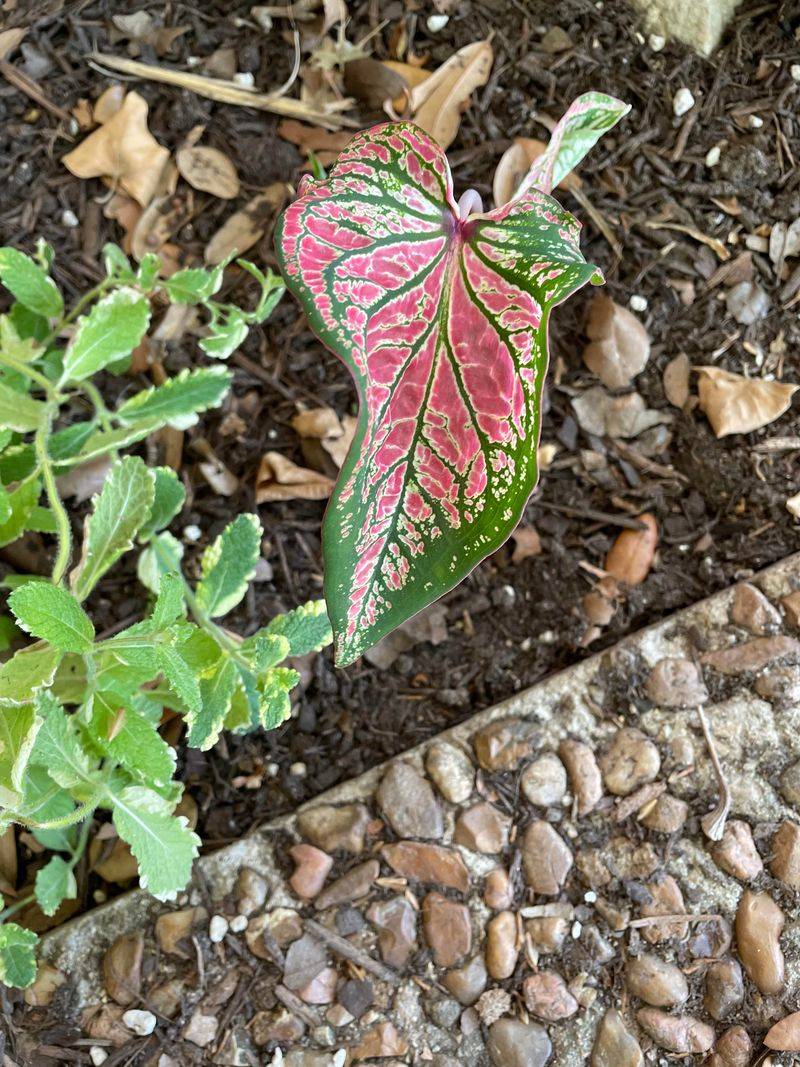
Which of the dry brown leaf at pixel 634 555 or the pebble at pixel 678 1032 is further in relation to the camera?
the dry brown leaf at pixel 634 555

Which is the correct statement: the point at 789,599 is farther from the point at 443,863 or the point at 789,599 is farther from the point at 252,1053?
the point at 252,1053

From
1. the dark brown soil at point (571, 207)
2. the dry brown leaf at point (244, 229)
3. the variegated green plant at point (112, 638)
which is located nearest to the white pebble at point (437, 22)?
the dark brown soil at point (571, 207)

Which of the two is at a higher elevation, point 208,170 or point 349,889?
point 208,170

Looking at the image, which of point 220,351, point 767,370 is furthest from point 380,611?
point 767,370

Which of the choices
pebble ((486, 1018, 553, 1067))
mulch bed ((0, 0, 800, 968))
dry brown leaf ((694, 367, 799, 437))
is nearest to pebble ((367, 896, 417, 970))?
pebble ((486, 1018, 553, 1067))

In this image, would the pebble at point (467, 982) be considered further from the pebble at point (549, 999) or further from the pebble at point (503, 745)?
the pebble at point (503, 745)

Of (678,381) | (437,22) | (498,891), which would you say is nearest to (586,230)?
(678,381)

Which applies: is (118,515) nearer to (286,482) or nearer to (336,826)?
(286,482)
